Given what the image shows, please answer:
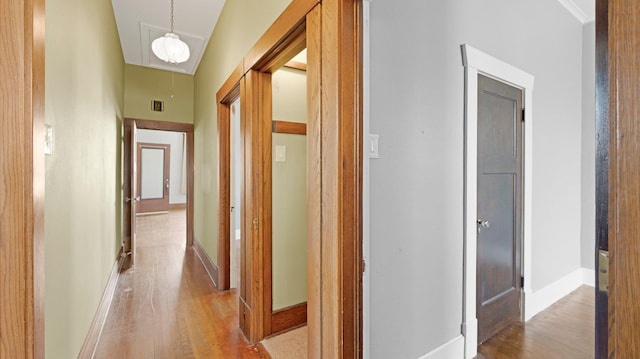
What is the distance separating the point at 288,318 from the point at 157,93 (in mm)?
4121

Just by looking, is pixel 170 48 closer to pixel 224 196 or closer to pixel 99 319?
pixel 224 196

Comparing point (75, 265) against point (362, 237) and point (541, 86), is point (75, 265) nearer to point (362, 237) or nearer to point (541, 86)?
point (362, 237)

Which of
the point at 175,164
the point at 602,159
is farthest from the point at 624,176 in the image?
the point at 175,164

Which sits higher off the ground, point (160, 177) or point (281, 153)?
point (281, 153)

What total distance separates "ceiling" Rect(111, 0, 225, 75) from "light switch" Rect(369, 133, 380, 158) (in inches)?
102

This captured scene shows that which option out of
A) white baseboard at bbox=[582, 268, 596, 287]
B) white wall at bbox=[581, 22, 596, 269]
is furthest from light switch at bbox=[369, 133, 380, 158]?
white baseboard at bbox=[582, 268, 596, 287]

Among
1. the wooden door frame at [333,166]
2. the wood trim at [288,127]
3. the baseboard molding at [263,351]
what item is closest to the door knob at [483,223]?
the wooden door frame at [333,166]

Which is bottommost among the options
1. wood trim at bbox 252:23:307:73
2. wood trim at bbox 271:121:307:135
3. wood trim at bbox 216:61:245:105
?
wood trim at bbox 271:121:307:135

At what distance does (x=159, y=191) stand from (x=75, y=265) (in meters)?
8.75

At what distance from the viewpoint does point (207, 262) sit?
3.78m

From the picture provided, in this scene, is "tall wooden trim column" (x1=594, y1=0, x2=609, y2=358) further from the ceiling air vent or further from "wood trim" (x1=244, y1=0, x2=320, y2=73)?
the ceiling air vent

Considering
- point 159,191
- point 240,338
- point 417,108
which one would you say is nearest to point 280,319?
point 240,338

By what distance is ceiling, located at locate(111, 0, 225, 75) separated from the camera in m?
3.07

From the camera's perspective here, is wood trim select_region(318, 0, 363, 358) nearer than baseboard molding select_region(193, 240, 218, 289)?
Yes
